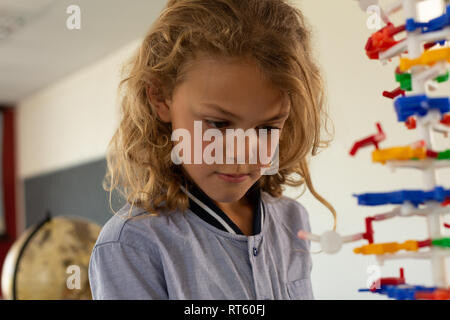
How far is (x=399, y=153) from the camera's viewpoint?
1.11 ft

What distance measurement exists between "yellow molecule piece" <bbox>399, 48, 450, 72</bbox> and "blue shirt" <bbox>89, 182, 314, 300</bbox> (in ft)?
0.88

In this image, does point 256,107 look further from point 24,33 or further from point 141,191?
point 24,33

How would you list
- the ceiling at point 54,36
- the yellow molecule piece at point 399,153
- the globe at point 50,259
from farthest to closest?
the ceiling at point 54,36
the globe at point 50,259
the yellow molecule piece at point 399,153

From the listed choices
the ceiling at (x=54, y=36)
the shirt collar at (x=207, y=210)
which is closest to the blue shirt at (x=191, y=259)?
the shirt collar at (x=207, y=210)

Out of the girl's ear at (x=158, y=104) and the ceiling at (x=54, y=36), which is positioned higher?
the ceiling at (x=54, y=36)

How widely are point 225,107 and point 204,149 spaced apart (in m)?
0.05

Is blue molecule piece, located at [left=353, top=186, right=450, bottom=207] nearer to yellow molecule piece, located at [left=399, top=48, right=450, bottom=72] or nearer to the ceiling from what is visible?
yellow molecule piece, located at [left=399, top=48, right=450, bottom=72]

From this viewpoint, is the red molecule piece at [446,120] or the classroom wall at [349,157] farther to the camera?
the classroom wall at [349,157]

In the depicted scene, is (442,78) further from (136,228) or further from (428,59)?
(136,228)

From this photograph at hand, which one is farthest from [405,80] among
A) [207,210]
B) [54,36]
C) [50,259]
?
[54,36]

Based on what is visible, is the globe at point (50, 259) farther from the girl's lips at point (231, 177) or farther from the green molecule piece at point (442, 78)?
the green molecule piece at point (442, 78)

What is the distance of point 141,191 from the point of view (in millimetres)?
585

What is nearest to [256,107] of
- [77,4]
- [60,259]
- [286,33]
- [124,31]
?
[286,33]

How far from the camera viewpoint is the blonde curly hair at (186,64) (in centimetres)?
54
